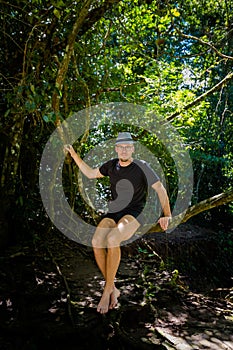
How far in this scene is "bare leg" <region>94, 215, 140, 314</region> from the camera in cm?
258

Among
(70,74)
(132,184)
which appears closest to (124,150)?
(132,184)

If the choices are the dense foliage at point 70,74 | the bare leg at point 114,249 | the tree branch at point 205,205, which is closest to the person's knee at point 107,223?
the bare leg at point 114,249

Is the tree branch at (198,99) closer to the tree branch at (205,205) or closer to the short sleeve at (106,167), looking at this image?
the tree branch at (205,205)

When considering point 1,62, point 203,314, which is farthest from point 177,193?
point 1,62

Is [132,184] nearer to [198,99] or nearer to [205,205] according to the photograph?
[205,205]

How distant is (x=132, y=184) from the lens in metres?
2.86

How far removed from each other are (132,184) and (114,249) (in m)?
0.56

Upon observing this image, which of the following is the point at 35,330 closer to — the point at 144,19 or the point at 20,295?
the point at 20,295

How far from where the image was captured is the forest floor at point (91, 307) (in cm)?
244

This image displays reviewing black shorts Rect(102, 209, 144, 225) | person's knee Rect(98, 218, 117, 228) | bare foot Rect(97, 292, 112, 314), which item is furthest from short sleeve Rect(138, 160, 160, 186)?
bare foot Rect(97, 292, 112, 314)

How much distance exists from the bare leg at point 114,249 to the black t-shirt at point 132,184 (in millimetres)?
147

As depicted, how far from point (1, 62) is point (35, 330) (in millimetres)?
2560

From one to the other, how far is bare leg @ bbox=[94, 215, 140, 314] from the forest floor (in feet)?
0.43

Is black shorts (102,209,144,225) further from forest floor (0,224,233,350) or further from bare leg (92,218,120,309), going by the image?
forest floor (0,224,233,350)
